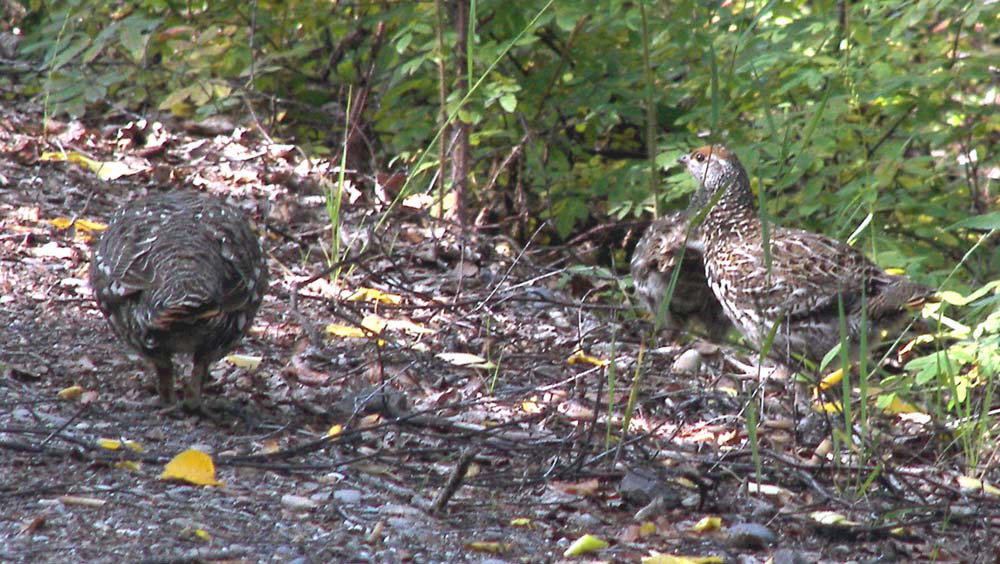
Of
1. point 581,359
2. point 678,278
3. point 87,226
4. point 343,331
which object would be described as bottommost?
point 87,226

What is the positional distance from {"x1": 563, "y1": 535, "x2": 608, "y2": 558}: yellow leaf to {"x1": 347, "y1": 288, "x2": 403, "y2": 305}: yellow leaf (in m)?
3.35

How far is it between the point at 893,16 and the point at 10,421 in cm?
529

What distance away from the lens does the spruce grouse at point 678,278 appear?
757 cm

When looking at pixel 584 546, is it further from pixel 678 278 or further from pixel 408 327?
pixel 678 278

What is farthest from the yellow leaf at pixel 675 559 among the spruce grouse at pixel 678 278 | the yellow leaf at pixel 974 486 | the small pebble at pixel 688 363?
the spruce grouse at pixel 678 278

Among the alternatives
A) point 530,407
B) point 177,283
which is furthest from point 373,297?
point 177,283

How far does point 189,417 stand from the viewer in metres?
5.35

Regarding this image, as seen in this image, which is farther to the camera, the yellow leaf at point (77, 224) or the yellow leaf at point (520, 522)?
the yellow leaf at point (77, 224)

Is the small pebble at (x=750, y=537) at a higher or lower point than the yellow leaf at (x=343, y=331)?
higher

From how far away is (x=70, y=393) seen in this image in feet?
17.4

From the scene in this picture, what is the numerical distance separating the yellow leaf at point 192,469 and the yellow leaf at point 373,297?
2899 mm

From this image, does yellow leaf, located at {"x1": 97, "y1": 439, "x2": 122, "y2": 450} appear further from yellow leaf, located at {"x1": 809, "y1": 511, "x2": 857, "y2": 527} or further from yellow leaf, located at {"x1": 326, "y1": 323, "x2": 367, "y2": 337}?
yellow leaf, located at {"x1": 809, "y1": 511, "x2": 857, "y2": 527}

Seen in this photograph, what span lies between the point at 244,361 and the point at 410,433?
127 cm

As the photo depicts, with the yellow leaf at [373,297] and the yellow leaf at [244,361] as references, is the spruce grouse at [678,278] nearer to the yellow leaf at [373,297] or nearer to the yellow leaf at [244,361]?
the yellow leaf at [373,297]
